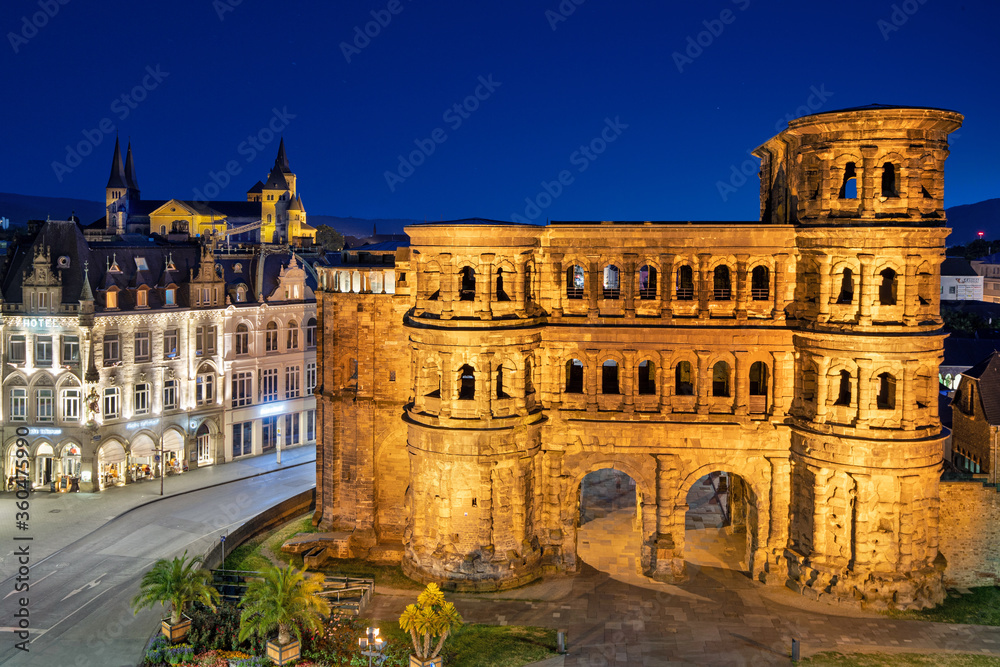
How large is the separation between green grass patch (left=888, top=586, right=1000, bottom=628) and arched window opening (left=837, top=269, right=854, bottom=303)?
13892 millimetres

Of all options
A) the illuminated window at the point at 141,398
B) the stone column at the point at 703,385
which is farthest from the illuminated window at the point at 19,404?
the stone column at the point at 703,385

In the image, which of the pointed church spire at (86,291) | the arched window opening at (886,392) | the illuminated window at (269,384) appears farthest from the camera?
the illuminated window at (269,384)

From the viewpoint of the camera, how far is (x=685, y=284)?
4506cm

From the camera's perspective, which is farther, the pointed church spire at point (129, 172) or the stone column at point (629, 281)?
the pointed church spire at point (129, 172)

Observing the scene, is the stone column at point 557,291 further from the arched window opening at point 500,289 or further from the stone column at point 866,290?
the stone column at point 866,290

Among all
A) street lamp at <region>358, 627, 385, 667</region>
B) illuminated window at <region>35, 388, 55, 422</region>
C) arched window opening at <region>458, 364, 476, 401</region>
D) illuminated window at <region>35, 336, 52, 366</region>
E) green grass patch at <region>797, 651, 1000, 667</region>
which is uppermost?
illuminated window at <region>35, 336, 52, 366</region>

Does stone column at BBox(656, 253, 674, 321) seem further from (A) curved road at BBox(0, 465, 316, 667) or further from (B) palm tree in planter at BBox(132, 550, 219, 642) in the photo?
(A) curved road at BBox(0, 465, 316, 667)

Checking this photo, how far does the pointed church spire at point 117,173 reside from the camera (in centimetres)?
16762

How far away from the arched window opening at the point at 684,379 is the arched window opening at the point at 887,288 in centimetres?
935

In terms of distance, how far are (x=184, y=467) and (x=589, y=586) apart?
36.7 metres

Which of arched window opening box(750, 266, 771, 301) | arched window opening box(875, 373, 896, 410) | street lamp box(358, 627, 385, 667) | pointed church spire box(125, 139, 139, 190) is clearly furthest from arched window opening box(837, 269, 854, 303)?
pointed church spire box(125, 139, 139, 190)

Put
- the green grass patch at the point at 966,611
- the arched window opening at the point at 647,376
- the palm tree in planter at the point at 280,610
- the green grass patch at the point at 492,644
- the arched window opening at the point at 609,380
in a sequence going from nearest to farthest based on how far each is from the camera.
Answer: the palm tree in planter at the point at 280,610
the green grass patch at the point at 492,644
the green grass patch at the point at 966,611
the arched window opening at the point at 647,376
the arched window opening at the point at 609,380

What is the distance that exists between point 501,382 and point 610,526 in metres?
Result: 13.5

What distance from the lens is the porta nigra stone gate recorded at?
4141cm
